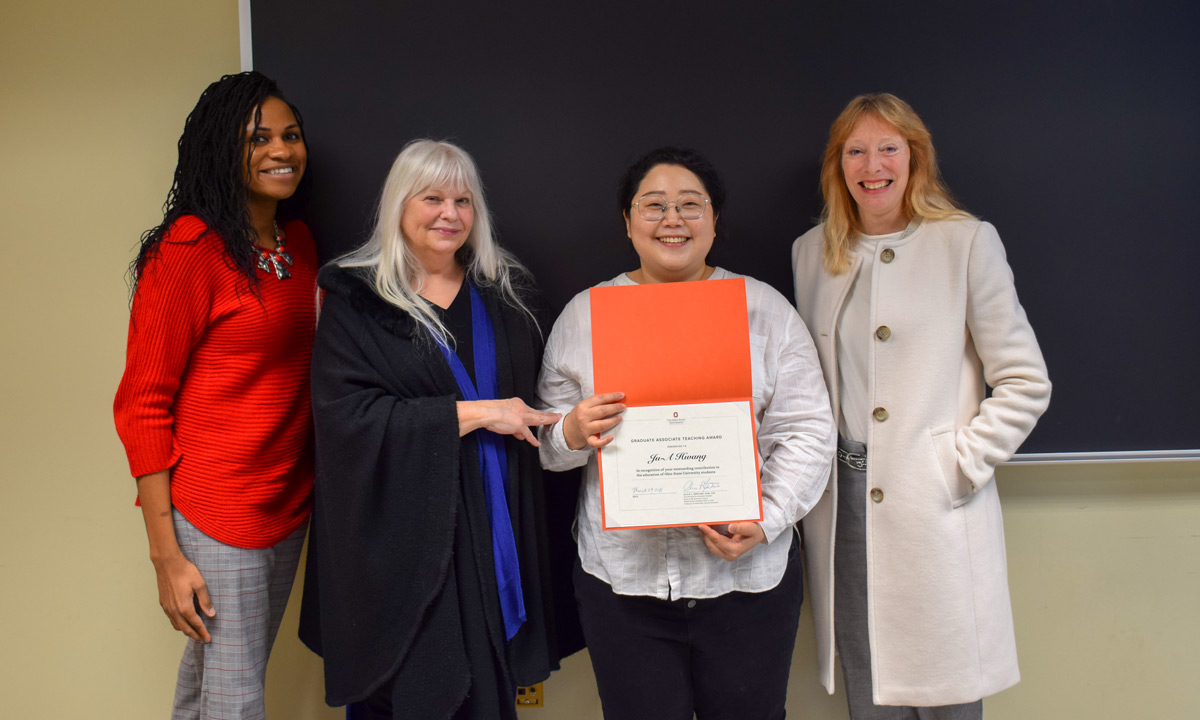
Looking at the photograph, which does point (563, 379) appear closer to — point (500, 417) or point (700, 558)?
point (500, 417)

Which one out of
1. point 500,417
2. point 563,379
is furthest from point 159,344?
point 563,379

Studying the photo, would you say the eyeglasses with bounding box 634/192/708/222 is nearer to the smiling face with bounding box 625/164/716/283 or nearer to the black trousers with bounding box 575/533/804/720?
the smiling face with bounding box 625/164/716/283

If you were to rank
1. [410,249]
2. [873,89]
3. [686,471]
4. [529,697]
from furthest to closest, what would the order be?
[529,697] → [873,89] → [410,249] → [686,471]

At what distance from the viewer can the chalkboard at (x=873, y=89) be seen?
1701 mm

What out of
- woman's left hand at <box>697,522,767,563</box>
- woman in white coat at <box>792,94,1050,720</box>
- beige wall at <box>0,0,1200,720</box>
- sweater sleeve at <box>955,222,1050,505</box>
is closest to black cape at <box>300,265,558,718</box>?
woman's left hand at <box>697,522,767,563</box>

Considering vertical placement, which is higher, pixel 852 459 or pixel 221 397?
pixel 221 397

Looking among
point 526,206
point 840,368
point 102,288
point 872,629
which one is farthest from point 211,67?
point 872,629

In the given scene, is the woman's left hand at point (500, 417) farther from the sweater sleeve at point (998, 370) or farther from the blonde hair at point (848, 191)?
the sweater sleeve at point (998, 370)

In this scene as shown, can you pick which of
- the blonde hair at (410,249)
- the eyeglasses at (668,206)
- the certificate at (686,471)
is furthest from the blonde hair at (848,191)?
the blonde hair at (410,249)

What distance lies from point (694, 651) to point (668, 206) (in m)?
0.96

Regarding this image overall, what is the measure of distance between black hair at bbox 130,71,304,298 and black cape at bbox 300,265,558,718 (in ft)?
0.78

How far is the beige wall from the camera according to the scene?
185 centimetres

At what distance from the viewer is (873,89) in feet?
5.62

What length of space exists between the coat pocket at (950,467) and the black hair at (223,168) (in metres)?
1.55
